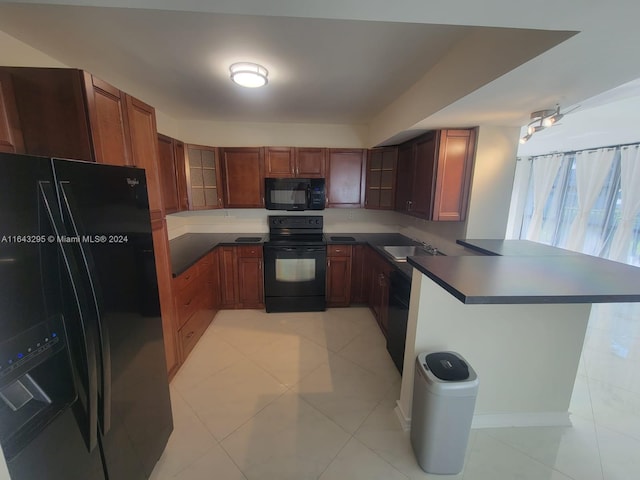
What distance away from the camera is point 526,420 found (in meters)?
1.75

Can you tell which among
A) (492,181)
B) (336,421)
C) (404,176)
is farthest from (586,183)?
(336,421)

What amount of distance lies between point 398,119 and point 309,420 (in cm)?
265

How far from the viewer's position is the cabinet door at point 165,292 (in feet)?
5.93

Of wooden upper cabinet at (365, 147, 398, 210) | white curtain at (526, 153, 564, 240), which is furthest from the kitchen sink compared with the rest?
white curtain at (526, 153, 564, 240)

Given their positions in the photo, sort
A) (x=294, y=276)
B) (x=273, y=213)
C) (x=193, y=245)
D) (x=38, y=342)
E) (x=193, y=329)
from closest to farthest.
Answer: (x=38, y=342), (x=193, y=329), (x=193, y=245), (x=294, y=276), (x=273, y=213)

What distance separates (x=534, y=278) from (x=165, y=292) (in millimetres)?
2363

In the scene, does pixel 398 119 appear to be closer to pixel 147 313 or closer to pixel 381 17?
pixel 381 17

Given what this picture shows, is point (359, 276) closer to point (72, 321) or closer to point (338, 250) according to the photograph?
point (338, 250)

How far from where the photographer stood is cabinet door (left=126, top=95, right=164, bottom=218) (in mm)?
1581

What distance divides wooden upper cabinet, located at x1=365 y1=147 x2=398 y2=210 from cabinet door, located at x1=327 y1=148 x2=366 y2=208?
3.8 inches


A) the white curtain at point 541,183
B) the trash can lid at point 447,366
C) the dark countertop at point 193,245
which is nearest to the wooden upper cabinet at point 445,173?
the trash can lid at point 447,366

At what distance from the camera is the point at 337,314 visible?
3.25 metres

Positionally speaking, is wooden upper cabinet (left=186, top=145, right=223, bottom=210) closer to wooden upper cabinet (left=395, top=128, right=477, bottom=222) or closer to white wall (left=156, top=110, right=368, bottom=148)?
white wall (left=156, top=110, right=368, bottom=148)

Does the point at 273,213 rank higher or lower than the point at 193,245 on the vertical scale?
higher
